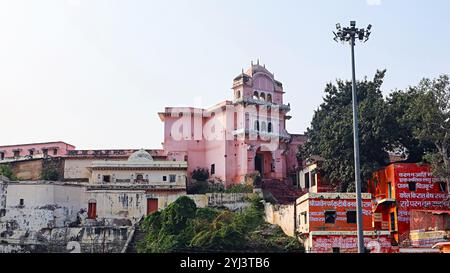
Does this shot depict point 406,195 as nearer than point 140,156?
Yes

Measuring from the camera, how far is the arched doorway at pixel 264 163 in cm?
4384

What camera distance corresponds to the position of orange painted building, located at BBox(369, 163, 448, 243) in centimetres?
3109

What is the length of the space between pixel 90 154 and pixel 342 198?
21871 mm

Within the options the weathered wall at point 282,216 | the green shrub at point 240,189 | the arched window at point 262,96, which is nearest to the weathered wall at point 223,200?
the green shrub at point 240,189

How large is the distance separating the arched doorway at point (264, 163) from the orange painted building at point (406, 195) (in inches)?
500

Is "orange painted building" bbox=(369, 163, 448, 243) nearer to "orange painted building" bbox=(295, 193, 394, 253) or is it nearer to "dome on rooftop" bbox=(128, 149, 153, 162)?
"orange painted building" bbox=(295, 193, 394, 253)

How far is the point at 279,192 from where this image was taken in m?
41.1

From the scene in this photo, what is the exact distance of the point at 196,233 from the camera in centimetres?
3152

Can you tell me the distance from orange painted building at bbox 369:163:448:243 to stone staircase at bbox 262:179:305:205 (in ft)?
28.2

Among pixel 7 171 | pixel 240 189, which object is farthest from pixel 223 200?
pixel 7 171

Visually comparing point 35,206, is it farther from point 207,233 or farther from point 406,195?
point 406,195

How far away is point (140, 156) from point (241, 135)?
7.46 meters
